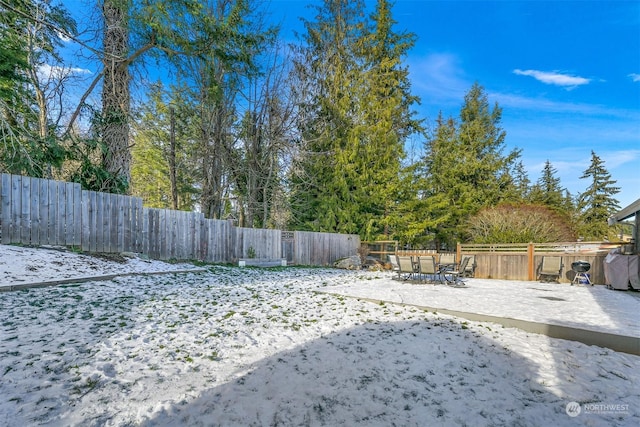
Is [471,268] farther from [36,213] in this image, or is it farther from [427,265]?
[36,213]

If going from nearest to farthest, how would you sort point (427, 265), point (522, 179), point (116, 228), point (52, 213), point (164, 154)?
1. point (52, 213)
2. point (427, 265)
3. point (116, 228)
4. point (164, 154)
5. point (522, 179)

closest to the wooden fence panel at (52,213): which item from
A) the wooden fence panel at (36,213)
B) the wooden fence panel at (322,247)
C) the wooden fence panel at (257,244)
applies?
the wooden fence panel at (36,213)

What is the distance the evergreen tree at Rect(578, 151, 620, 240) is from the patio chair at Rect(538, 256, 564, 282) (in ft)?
64.1

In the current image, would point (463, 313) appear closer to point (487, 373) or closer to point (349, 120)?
point (487, 373)

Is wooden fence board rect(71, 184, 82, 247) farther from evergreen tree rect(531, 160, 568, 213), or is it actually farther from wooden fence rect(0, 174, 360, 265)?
evergreen tree rect(531, 160, 568, 213)

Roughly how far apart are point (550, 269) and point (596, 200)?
73.3ft

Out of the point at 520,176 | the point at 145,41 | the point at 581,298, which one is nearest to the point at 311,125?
the point at 145,41

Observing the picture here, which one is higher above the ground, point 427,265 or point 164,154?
point 164,154

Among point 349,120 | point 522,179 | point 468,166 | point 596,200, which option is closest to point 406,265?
point 349,120

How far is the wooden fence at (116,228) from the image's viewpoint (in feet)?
20.3

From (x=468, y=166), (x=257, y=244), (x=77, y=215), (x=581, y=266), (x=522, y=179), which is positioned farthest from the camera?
(x=522, y=179)

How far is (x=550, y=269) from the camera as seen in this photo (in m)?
8.76

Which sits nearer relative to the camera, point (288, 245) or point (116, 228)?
point (116, 228)

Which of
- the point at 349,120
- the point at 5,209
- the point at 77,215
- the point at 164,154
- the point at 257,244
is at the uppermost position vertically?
the point at 349,120
